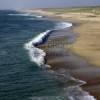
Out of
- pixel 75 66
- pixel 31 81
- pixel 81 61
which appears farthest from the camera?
pixel 81 61

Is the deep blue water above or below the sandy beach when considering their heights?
below

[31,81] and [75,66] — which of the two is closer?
[31,81]

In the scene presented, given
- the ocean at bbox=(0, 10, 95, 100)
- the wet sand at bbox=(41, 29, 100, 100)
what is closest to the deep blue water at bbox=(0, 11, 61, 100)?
the ocean at bbox=(0, 10, 95, 100)

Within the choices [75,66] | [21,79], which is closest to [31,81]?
[21,79]

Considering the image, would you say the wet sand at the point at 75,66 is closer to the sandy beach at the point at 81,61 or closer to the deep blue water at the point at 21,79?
the sandy beach at the point at 81,61

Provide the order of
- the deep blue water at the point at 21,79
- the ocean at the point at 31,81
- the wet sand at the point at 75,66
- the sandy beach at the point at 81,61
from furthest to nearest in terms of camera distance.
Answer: the sandy beach at the point at 81,61 < the wet sand at the point at 75,66 < the deep blue water at the point at 21,79 < the ocean at the point at 31,81

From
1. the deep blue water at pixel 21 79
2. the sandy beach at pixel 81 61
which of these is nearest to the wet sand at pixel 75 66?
the sandy beach at pixel 81 61

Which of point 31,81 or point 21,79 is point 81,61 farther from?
point 21,79

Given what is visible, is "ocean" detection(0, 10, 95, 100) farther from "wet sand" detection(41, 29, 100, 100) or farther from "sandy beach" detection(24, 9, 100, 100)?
"sandy beach" detection(24, 9, 100, 100)

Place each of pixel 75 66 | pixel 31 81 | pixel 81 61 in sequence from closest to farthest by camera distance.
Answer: pixel 31 81, pixel 75 66, pixel 81 61

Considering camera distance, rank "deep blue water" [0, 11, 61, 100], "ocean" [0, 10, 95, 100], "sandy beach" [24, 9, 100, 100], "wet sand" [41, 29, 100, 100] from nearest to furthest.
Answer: "ocean" [0, 10, 95, 100]
"deep blue water" [0, 11, 61, 100]
"wet sand" [41, 29, 100, 100]
"sandy beach" [24, 9, 100, 100]

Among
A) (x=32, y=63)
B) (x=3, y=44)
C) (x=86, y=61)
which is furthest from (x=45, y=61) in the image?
(x=3, y=44)
